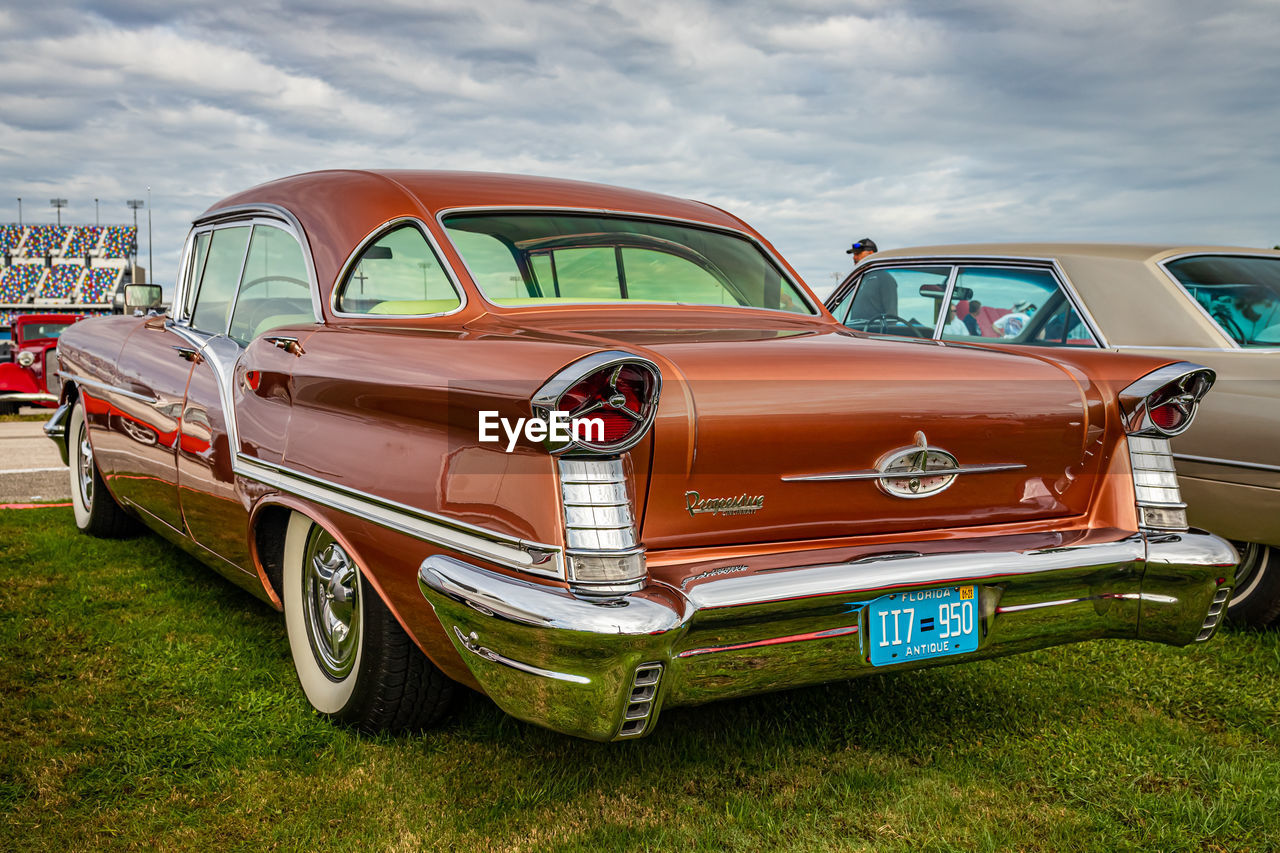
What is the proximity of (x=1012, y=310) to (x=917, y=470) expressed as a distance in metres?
2.83

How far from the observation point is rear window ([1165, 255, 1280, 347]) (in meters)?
4.25

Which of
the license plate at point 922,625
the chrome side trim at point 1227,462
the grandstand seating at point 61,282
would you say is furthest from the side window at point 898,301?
the grandstand seating at point 61,282

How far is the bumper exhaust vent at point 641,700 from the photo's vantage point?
207cm

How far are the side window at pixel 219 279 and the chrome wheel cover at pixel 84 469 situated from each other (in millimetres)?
1653

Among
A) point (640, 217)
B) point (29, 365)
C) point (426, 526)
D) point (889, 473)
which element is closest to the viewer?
point (426, 526)

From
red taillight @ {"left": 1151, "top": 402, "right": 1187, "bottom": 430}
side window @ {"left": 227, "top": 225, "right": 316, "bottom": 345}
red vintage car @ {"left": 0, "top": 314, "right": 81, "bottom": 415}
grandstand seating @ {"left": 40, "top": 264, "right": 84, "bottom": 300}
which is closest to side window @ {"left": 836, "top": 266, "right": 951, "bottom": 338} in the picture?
red taillight @ {"left": 1151, "top": 402, "right": 1187, "bottom": 430}

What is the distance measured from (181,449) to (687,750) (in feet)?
6.88

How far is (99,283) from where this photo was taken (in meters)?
48.3

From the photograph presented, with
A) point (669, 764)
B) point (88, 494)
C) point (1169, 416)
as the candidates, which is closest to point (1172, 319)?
point (1169, 416)

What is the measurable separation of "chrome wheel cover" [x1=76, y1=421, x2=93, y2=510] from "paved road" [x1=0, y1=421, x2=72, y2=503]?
1425 millimetres

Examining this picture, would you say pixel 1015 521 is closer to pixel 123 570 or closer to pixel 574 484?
pixel 574 484

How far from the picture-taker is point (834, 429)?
2359mm

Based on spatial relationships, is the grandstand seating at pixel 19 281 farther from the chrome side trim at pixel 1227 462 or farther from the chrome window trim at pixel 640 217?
the chrome side trim at pixel 1227 462

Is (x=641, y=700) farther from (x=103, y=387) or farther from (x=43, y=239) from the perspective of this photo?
(x=43, y=239)
